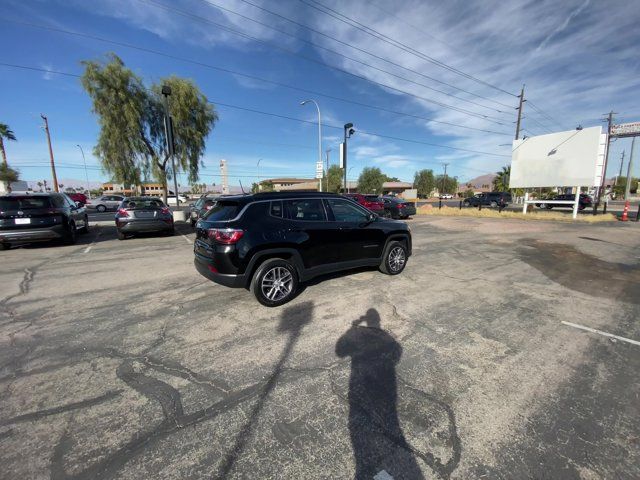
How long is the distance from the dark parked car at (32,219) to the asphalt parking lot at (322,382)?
13.3ft

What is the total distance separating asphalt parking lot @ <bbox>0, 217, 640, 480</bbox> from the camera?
6.46 feet

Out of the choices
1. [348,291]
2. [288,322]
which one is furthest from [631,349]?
[288,322]

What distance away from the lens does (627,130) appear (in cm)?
2111

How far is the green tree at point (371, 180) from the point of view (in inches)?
3164

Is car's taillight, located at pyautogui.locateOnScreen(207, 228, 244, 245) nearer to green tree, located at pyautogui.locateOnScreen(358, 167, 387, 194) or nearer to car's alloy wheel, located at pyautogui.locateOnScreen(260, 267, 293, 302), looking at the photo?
car's alloy wheel, located at pyautogui.locateOnScreen(260, 267, 293, 302)

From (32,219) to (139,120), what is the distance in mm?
16256

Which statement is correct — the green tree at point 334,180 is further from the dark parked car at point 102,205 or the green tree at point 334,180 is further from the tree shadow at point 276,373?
the tree shadow at point 276,373

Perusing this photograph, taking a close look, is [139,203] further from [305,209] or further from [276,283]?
[276,283]

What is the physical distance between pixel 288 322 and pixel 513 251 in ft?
25.7

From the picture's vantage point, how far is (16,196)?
8.09m

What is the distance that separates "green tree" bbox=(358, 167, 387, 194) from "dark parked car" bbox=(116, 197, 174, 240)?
7314cm

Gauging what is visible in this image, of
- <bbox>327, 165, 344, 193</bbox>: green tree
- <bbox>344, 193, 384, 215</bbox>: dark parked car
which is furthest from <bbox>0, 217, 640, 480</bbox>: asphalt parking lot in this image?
<bbox>327, 165, 344, 193</bbox>: green tree

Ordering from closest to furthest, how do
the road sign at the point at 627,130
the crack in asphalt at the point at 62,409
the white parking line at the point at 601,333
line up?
1. the crack in asphalt at the point at 62,409
2. the white parking line at the point at 601,333
3. the road sign at the point at 627,130

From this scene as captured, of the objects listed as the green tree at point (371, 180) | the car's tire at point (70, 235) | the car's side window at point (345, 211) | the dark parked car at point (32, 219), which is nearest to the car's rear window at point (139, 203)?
the car's tire at point (70, 235)
